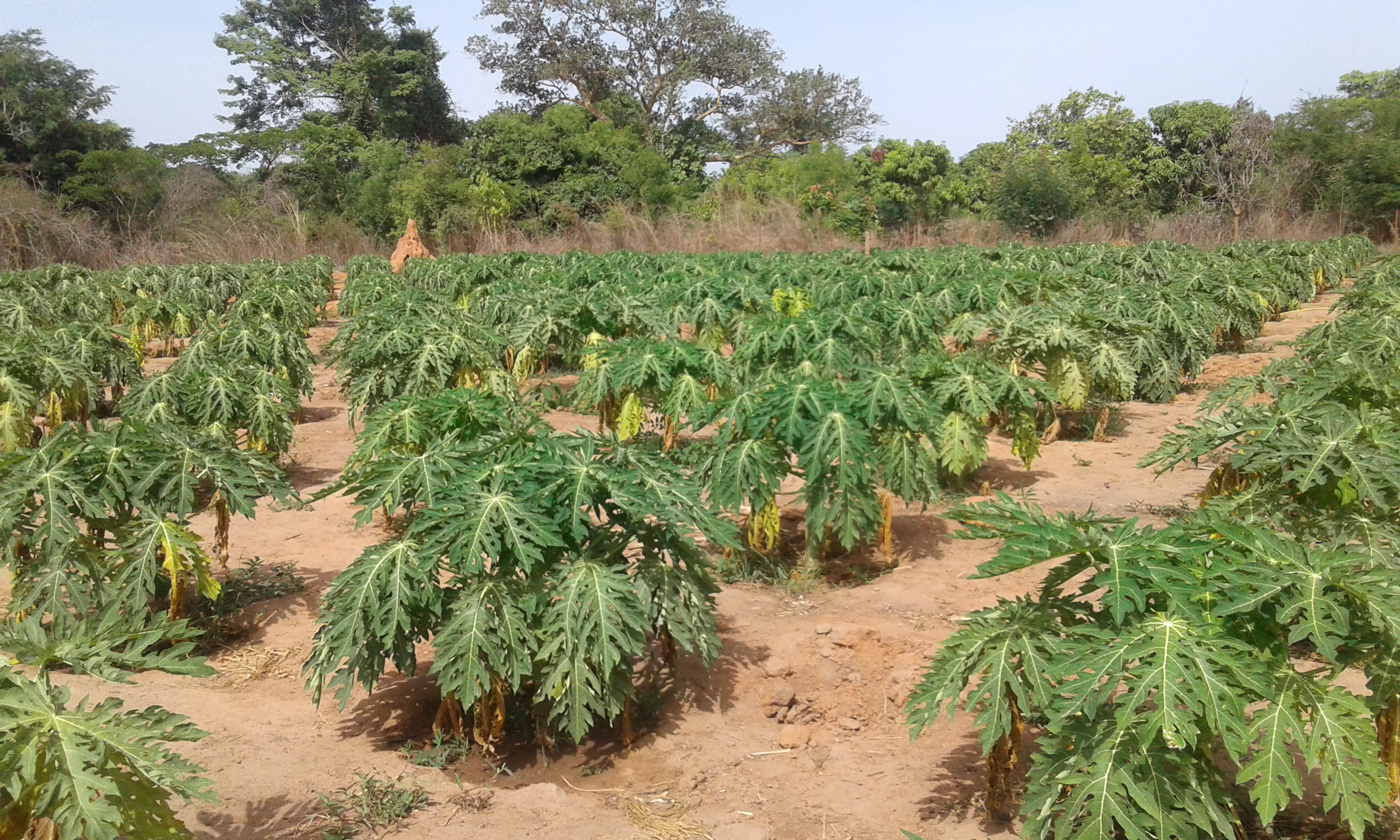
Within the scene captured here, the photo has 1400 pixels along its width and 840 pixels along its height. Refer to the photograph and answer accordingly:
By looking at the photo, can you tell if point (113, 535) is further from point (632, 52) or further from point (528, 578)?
point (632, 52)

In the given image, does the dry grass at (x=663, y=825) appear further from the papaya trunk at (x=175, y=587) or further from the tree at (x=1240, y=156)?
the tree at (x=1240, y=156)

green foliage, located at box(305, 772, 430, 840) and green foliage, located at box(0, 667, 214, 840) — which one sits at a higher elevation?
green foliage, located at box(0, 667, 214, 840)

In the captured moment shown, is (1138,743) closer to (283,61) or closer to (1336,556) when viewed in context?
(1336,556)

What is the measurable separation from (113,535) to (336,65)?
1427 inches

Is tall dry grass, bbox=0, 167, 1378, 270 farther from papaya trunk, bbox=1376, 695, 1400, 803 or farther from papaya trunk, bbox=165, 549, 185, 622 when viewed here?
papaya trunk, bbox=1376, 695, 1400, 803

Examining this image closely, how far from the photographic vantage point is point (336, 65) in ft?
121

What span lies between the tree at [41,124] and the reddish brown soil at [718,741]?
3222 centimetres

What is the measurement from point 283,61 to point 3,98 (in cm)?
1083

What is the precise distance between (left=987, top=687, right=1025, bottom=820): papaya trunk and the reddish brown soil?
0.07 meters

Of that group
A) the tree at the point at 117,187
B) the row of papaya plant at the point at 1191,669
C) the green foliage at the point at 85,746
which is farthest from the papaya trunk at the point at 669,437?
the tree at the point at 117,187

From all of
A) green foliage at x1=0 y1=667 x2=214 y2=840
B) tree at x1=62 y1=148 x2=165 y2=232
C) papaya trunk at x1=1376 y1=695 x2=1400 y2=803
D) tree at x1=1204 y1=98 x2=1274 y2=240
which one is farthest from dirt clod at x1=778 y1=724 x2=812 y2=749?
tree at x1=1204 y1=98 x2=1274 y2=240

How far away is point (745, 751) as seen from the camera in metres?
3.92

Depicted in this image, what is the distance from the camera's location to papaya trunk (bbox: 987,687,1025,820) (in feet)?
10.1

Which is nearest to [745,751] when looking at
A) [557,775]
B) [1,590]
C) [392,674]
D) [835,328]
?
[557,775]
